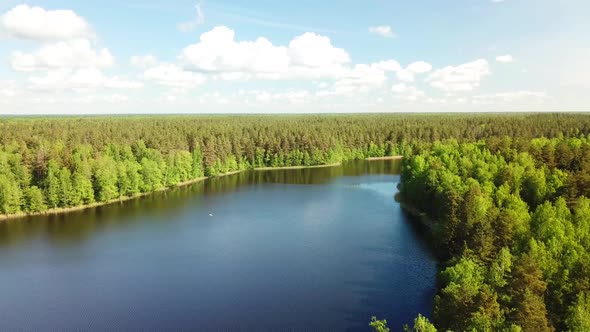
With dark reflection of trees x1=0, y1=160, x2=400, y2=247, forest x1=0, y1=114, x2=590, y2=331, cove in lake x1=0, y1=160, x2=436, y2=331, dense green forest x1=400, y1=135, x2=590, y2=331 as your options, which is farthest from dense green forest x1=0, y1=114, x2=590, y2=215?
dense green forest x1=400, y1=135, x2=590, y2=331

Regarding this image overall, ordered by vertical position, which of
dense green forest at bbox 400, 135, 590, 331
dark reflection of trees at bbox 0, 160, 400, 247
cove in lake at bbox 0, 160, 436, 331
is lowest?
cove in lake at bbox 0, 160, 436, 331

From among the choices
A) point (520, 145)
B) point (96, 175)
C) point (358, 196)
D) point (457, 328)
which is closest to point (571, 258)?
point (457, 328)

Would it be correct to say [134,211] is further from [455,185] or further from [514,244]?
[514,244]

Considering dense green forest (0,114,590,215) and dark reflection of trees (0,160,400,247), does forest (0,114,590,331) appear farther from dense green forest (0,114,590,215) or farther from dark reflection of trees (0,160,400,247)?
dark reflection of trees (0,160,400,247)

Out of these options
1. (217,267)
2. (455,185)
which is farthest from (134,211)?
(455,185)

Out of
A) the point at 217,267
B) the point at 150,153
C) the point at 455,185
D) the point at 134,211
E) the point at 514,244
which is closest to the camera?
the point at 514,244

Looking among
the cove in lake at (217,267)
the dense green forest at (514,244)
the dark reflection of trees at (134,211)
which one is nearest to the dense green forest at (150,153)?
the dark reflection of trees at (134,211)

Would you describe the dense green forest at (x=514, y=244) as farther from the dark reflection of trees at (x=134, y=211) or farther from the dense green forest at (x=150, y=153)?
the dark reflection of trees at (x=134, y=211)

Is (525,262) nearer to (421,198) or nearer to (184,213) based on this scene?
(421,198)
